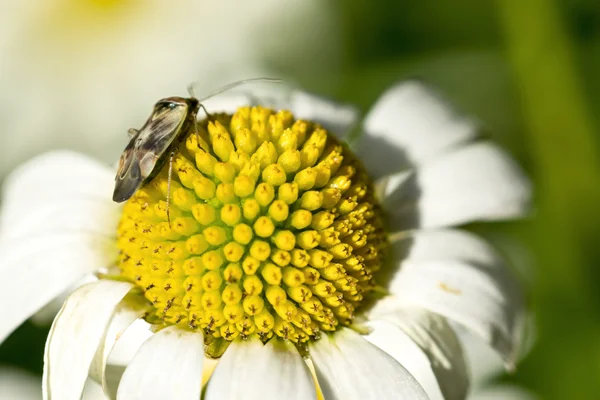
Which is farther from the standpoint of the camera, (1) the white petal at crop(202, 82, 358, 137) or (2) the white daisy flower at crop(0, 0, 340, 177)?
(2) the white daisy flower at crop(0, 0, 340, 177)

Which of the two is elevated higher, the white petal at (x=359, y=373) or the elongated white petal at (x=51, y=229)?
the elongated white petal at (x=51, y=229)

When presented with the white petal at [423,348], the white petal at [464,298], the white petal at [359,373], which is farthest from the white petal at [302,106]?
the white petal at [359,373]

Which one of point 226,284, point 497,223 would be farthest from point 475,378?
point 226,284

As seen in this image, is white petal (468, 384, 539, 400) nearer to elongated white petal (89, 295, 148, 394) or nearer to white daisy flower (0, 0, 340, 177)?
elongated white petal (89, 295, 148, 394)

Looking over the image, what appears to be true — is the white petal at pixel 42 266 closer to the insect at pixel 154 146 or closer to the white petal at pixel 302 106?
the insect at pixel 154 146

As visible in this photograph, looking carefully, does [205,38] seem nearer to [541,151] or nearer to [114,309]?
[541,151]

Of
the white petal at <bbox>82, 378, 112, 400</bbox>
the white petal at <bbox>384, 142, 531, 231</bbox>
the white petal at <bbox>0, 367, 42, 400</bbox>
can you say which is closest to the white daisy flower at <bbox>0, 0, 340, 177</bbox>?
the white petal at <bbox>0, 367, 42, 400</bbox>
